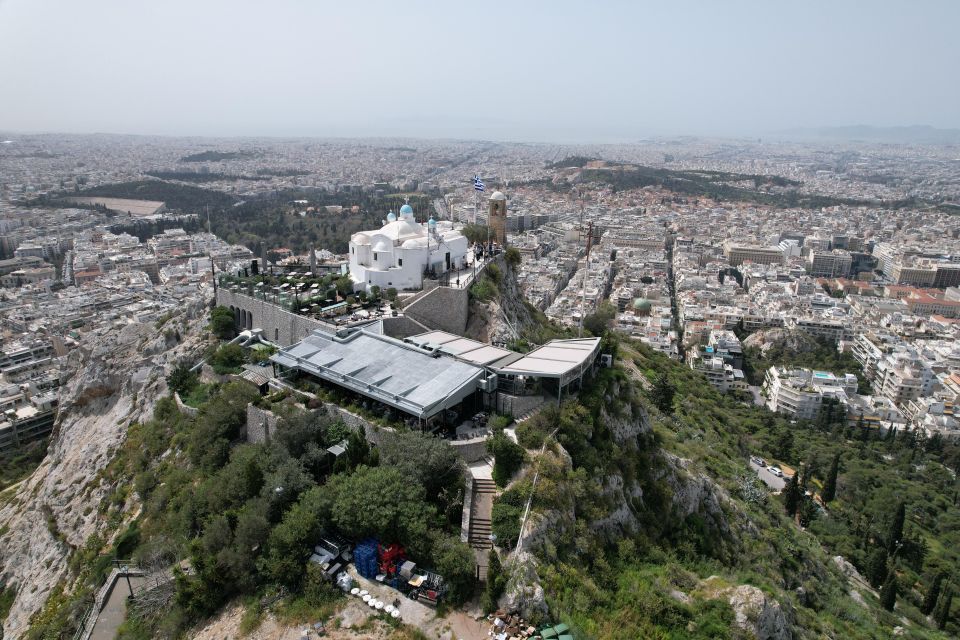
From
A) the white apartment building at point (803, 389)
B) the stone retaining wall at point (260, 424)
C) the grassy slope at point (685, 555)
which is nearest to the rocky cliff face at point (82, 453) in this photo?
the stone retaining wall at point (260, 424)

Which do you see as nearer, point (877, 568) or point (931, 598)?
point (931, 598)

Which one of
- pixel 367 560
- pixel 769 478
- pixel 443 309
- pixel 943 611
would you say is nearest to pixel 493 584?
pixel 367 560

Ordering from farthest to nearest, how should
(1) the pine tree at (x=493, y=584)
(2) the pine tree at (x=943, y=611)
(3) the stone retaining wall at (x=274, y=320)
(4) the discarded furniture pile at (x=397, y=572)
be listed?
(2) the pine tree at (x=943, y=611) < (3) the stone retaining wall at (x=274, y=320) < (4) the discarded furniture pile at (x=397, y=572) < (1) the pine tree at (x=493, y=584)

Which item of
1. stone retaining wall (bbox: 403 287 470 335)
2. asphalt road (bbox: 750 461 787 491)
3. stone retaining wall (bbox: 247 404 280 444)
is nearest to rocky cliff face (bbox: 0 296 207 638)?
stone retaining wall (bbox: 247 404 280 444)

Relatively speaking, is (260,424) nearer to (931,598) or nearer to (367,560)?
(367,560)

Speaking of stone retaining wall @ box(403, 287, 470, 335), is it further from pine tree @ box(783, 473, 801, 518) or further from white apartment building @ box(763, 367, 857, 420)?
white apartment building @ box(763, 367, 857, 420)

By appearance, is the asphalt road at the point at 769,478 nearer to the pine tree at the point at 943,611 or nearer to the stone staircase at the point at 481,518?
the pine tree at the point at 943,611
